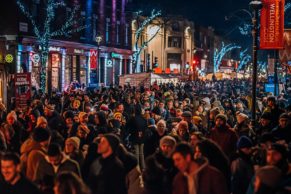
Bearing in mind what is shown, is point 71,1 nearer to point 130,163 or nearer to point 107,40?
point 107,40

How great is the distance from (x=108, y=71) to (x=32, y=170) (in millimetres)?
45043

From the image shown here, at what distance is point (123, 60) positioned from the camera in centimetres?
5738

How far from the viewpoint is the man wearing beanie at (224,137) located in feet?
34.9

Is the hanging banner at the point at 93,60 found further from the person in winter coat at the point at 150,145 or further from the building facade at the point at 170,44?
the person in winter coat at the point at 150,145

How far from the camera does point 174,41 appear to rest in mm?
82188

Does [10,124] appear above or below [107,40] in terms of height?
below

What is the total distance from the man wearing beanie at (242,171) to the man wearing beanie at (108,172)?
1.65 metres

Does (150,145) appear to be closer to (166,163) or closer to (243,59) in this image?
(166,163)

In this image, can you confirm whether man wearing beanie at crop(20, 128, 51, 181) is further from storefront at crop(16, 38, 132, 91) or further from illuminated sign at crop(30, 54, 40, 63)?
illuminated sign at crop(30, 54, 40, 63)

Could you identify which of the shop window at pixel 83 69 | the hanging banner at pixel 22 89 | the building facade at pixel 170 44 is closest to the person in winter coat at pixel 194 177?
the hanging banner at pixel 22 89

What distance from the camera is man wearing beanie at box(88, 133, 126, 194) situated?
699 centimetres

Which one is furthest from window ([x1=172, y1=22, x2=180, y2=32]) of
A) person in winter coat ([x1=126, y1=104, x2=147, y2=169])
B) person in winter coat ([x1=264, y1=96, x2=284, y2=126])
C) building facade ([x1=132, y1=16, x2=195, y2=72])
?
person in winter coat ([x1=126, y1=104, x2=147, y2=169])

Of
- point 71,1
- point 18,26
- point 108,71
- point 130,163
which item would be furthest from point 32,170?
point 108,71

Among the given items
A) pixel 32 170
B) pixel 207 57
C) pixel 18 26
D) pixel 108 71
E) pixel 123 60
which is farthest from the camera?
pixel 207 57
